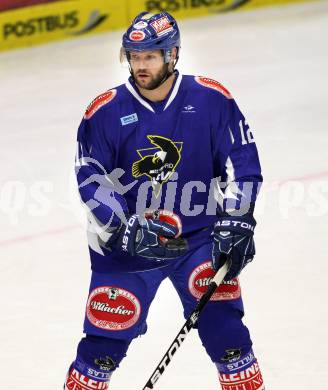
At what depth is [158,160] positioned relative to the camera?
4.90 m

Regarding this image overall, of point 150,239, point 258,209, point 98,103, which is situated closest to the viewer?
point 150,239

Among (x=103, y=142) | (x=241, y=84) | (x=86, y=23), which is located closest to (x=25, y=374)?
(x=103, y=142)

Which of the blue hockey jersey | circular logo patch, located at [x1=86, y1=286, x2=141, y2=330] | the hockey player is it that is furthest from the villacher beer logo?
the blue hockey jersey

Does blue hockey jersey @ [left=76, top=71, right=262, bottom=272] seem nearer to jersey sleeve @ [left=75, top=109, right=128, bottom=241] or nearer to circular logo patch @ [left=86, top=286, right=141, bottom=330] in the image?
jersey sleeve @ [left=75, top=109, right=128, bottom=241]

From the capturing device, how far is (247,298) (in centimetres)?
680

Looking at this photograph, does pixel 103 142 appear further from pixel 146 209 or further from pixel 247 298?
pixel 247 298

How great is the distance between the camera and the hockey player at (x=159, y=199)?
485cm

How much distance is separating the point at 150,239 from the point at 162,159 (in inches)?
13.3

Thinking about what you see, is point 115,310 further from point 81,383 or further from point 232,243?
point 232,243

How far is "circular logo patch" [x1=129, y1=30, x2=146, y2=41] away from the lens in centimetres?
481

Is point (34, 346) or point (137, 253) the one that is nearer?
point (137, 253)

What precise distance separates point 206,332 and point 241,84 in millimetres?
6328

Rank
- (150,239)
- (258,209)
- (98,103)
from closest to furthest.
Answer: (150,239), (98,103), (258,209)

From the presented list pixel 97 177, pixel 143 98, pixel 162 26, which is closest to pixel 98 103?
pixel 143 98
